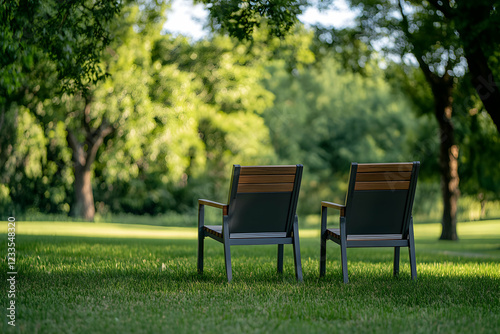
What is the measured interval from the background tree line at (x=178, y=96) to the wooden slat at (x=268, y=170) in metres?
1.93

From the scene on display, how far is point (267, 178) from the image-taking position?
5.38 metres

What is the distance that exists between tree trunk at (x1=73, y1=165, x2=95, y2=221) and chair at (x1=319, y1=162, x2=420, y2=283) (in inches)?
699

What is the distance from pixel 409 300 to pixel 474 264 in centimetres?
326

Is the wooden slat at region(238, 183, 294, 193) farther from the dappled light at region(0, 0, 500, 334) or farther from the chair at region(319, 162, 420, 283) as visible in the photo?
the chair at region(319, 162, 420, 283)

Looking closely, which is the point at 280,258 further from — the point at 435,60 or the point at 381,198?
the point at 435,60

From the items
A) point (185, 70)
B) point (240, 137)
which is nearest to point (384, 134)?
point (240, 137)

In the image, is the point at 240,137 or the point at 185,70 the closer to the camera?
the point at 185,70

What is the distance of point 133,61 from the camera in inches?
784

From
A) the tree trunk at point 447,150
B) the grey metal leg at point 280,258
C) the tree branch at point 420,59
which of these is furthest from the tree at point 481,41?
the tree trunk at point 447,150

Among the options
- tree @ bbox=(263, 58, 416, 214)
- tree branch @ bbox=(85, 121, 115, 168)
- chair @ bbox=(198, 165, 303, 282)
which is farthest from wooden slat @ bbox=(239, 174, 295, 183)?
tree @ bbox=(263, 58, 416, 214)

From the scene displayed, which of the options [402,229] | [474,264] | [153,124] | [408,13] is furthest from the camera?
[153,124]

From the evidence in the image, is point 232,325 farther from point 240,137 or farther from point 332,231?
point 240,137

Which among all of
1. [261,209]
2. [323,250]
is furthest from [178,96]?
[261,209]

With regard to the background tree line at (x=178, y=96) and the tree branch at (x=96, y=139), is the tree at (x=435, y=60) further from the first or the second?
the tree branch at (x=96, y=139)
